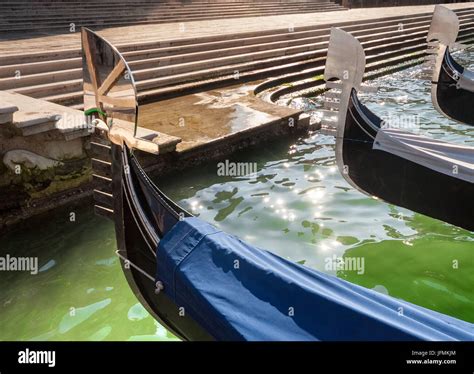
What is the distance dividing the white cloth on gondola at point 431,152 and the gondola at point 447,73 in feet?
11.6

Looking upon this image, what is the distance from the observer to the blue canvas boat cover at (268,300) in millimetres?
1725

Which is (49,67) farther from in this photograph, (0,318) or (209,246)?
(209,246)

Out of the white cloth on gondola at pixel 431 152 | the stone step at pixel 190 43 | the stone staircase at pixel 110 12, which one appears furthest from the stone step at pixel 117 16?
the white cloth on gondola at pixel 431 152

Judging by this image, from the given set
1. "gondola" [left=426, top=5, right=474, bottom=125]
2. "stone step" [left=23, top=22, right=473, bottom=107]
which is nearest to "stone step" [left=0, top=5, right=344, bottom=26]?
"stone step" [left=23, top=22, right=473, bottom=107]

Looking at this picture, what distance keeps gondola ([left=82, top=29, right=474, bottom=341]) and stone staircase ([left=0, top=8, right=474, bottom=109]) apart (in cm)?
394

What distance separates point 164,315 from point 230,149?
3512mm

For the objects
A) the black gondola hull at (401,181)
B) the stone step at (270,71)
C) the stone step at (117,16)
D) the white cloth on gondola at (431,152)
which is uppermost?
the stone step at (117,16)

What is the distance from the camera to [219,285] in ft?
6.71

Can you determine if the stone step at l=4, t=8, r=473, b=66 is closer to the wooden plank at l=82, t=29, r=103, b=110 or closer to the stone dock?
the stone dock

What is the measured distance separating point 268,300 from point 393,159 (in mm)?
2540

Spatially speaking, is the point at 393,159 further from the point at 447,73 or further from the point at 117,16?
the point at 117,16

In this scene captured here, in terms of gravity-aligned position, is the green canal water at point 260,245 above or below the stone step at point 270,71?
below

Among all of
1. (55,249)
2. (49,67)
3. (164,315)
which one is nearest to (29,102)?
(55,249)

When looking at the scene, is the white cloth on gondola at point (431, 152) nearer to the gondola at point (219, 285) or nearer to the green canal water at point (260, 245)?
the green canal water at point (260, 245)
